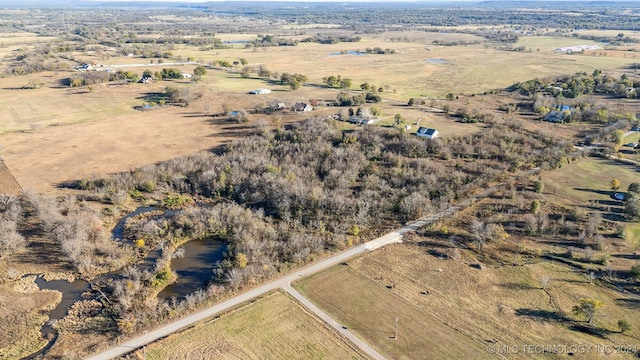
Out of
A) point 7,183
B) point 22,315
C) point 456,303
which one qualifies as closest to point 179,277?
point 22,315

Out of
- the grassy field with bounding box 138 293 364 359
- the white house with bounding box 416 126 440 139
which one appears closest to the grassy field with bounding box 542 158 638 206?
the white house with bounding box 416 126 440 139

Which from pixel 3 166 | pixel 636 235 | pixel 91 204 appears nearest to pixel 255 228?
pixel 91 204

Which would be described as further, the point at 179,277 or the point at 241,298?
the point at 179,277

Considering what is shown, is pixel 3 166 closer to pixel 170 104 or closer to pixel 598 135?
pixel 170 104

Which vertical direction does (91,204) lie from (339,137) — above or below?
below

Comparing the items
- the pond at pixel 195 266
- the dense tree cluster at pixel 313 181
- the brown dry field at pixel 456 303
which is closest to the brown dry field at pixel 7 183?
the dense tree cluster at pixel 313 181

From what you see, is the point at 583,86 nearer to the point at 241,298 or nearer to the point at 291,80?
the point at 291,80

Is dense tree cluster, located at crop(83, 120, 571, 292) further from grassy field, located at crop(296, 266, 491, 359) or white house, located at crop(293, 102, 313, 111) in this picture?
white house, located at crop(293, 102, 313, 111)
